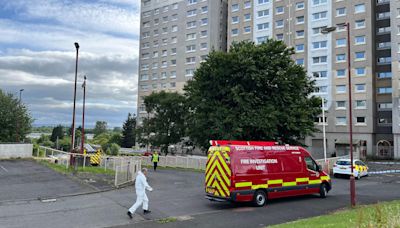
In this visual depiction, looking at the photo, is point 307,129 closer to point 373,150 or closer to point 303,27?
point 373,150

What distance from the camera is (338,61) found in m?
59.7

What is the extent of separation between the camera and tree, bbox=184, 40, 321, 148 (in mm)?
30531

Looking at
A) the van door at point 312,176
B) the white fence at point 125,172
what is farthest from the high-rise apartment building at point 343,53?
the van door at point 312,176

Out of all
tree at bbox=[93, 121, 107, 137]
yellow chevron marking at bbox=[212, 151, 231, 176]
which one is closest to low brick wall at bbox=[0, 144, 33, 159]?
yellow chevron marking at bbox=[212, 151, 231, 176]

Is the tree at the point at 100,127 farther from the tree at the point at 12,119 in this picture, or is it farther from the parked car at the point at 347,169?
the parked car at the point at 347,169

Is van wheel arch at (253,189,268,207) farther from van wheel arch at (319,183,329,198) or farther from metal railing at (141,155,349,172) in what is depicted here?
metal railing at (141,155,349,172)

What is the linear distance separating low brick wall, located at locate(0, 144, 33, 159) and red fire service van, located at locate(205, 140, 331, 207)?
75.7 ft

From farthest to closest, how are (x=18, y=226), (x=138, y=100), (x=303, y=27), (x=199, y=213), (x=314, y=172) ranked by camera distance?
(x=138, y=100) → (x=303, y=27) → (x=314, y=172) → (x=199, y=213) → (x=18, y=226)

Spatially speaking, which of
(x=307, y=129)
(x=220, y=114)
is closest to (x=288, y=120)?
(x=307, y=129)

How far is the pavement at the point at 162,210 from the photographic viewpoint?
11.1m

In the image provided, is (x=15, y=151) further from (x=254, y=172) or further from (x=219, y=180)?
(x=254, y=172)

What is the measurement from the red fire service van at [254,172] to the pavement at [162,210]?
49 centimetres

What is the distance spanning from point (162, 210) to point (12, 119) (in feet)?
120

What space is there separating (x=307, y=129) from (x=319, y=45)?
35.0m
